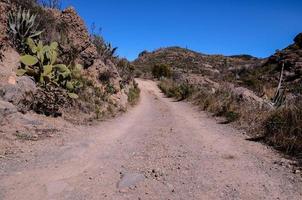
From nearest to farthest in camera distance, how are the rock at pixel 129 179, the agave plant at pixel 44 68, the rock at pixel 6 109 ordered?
the rock at pixel 129 179 < the rock at pixel 6 109 < the agave plant at pixel 44 68

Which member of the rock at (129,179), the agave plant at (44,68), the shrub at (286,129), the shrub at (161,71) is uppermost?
the shrub at (161,71)

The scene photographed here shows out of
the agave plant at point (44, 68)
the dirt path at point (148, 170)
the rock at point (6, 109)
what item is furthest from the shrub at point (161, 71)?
the rock at point (6, 109)

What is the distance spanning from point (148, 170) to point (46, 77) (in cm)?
519

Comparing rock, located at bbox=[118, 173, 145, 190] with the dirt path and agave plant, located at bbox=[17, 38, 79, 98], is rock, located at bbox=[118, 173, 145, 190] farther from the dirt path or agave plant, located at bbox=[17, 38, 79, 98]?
agave plant, located at bbox=[17, 38, 79, 98]

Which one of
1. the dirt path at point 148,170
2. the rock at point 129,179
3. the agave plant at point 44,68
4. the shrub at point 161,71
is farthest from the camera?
the shrub at point 161,71

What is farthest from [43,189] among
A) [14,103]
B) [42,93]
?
[42,93]

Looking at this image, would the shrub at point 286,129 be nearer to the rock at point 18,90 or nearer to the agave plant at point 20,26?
the rock at point 18,90

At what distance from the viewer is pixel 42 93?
8.79 metres

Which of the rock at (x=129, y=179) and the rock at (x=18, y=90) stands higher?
the rock at (x=18, y=90)

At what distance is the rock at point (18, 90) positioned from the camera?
301 inches

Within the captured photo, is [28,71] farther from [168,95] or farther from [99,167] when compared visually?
[168,95]

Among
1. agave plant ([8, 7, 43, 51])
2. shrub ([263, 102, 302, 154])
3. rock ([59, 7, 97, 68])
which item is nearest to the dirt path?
shrub ([263, 102, 302, 154])

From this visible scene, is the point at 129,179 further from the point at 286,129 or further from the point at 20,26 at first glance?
the point at 20,26

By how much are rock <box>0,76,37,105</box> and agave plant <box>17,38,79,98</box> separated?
0.83ft
